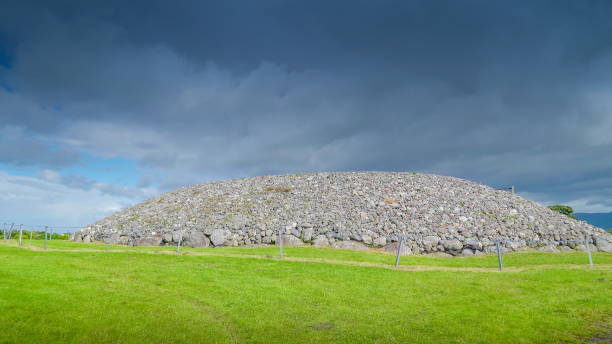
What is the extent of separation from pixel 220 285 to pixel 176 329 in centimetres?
611

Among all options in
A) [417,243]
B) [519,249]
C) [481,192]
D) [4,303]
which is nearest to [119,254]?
[4,303]

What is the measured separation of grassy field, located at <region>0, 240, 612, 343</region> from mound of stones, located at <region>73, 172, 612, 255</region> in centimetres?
1026

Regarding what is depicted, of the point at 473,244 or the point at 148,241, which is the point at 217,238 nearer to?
the point at 148,241

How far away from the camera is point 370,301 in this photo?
14.8 metres

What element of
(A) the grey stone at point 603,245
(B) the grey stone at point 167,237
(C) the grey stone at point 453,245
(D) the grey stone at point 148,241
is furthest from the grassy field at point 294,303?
(D) the grey stone at point 148,241

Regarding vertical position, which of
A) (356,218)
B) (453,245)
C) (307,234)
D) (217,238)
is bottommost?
(453,245)

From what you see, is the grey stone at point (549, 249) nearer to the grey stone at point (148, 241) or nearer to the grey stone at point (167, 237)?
the grey stone at point (167, 237)

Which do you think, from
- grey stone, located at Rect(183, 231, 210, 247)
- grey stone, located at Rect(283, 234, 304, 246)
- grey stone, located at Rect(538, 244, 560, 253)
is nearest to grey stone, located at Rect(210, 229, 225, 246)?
grey stone, located at Rect(183, 231, 210, 247)

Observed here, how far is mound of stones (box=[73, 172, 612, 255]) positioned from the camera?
33000mm

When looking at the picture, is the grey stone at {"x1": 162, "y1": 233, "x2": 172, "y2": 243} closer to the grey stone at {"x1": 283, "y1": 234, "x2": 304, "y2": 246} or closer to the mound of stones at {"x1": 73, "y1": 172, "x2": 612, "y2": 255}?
the mound of stones at {"x1": 73, "y1": 172, "x2": 612, "y2": 255}

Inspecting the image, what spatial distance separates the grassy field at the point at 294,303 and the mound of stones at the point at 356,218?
1026 cm

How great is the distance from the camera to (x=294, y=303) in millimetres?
Result: 14070

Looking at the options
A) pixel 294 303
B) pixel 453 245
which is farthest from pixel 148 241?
pixel 453 245

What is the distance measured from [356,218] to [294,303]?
22.9 m
